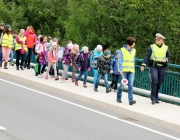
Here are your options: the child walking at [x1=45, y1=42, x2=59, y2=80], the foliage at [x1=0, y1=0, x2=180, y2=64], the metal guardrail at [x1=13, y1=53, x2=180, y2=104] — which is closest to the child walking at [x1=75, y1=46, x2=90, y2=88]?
the child walking at [x1=45, y1=42, x2=59, y2=80]

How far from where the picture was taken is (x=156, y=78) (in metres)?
12.4

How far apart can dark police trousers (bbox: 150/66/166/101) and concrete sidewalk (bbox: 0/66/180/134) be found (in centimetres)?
32

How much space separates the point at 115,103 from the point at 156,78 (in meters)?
1.23

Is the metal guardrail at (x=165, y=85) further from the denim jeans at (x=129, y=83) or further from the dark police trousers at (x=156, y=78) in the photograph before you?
the denim jeans at (x=129, y=83)

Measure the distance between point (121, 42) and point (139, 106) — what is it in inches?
510

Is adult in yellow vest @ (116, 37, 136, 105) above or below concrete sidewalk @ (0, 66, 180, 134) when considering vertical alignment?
above

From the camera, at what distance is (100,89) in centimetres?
1505

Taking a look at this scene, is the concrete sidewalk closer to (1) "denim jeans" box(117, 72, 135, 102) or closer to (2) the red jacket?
(1) "denim jeans" box(117, 72, 135, 102)

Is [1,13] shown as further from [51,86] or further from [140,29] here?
[51,86]

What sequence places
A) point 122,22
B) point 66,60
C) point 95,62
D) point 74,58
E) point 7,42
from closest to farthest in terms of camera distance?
point 95,62, point 74,58, point 66,60, point 7,42, point 122,22

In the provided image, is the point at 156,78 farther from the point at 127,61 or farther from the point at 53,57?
the point at 53,57

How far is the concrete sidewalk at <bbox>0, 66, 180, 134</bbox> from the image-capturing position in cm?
1079

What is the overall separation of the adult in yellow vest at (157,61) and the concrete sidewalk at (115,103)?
1.77ft

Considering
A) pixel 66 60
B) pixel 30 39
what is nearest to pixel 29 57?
pixel 30 39
